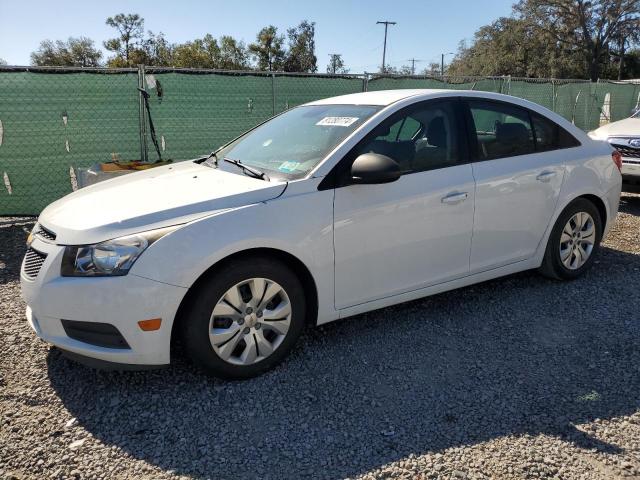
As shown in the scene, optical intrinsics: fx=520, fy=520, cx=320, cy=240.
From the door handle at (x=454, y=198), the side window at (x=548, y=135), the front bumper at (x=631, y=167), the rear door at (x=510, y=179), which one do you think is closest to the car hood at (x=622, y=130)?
the front bumper at (x=631, y=167)

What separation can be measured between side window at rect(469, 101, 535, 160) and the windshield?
34.1 inches

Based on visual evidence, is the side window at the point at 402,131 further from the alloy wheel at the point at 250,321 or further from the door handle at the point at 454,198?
the alloy wheel at the point at 250,321

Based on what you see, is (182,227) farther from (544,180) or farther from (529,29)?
(529,29)

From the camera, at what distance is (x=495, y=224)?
3.88 m

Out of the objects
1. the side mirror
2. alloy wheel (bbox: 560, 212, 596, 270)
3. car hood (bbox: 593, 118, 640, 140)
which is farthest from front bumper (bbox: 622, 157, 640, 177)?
the side mirror

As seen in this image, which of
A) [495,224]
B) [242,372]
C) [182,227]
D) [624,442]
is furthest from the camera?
[495,224]

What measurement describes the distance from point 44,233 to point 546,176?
3602 millimetres

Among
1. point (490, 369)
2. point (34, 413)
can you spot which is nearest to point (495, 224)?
point (490, 369)

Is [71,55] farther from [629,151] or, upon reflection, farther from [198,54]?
[629,151]

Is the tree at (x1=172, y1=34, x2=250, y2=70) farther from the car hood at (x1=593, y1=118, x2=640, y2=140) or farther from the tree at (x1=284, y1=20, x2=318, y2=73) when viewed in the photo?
the car hood at (x1=593, y1=118, x2=640, y2=140)

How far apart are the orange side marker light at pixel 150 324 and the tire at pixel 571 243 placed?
3.25 meters

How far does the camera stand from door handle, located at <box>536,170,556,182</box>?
4.08m

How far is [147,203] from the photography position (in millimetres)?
2988

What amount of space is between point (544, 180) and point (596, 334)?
48.4 inches
